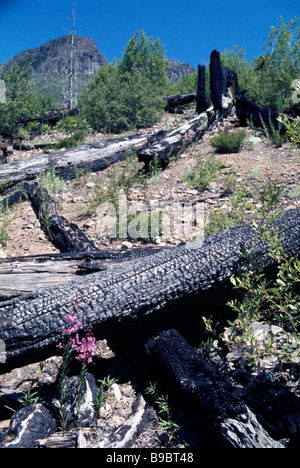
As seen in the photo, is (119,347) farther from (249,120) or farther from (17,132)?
(17,132)

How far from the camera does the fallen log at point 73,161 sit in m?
6.50

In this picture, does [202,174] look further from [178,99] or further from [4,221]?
[178,99]

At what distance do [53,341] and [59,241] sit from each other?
2058 mm

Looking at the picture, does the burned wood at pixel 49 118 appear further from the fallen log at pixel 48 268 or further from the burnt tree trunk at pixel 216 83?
the fallen log at pixel 48 268

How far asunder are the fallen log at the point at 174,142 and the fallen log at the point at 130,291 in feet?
13.1

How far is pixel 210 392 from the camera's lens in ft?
5.43

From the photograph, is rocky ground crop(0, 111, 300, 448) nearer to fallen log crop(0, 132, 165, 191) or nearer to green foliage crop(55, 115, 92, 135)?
fallen log crop(0, 132, 165, 191)

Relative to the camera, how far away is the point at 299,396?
5.99 ft

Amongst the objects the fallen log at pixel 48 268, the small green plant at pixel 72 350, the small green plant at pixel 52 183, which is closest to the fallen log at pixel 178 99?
the small green plant at pixel 52 183

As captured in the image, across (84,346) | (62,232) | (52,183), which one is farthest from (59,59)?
(84,346)

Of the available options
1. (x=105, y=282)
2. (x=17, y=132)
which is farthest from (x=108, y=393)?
(x=17, y=132)

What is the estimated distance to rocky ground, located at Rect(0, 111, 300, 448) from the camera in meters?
1.71

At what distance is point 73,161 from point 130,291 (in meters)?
5.38
